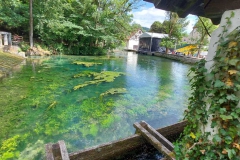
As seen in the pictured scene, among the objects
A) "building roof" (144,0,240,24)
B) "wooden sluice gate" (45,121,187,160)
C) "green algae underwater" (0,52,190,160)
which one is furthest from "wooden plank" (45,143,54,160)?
"building roof" (144,0,240,24)

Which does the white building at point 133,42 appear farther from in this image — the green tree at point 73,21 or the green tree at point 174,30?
the green tree at point 73,21

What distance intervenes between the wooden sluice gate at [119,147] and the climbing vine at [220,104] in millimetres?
629

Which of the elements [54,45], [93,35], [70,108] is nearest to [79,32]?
[93,35]

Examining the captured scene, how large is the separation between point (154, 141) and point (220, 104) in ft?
4.28

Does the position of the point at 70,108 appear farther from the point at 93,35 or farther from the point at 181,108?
the point at 93,35

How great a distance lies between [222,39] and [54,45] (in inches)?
740

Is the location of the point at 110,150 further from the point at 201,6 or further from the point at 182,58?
the point at 182,58

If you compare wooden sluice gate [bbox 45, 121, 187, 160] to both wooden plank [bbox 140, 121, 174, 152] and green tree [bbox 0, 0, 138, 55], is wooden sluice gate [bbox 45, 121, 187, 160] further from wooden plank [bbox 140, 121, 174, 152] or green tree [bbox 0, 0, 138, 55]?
green tree [bbox 0, 0, 138, 55]

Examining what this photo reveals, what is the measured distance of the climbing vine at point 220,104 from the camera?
127cm

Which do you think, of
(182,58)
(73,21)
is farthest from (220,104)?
(182,58)

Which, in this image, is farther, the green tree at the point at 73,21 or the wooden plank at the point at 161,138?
the green tree at the point at 73,21

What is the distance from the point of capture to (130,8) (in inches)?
789

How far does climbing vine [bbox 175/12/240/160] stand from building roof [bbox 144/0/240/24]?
16 centimetres

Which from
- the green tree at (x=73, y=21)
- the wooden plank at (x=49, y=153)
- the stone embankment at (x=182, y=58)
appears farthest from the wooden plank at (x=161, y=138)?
the stone embankment at (x=182, y=58)
